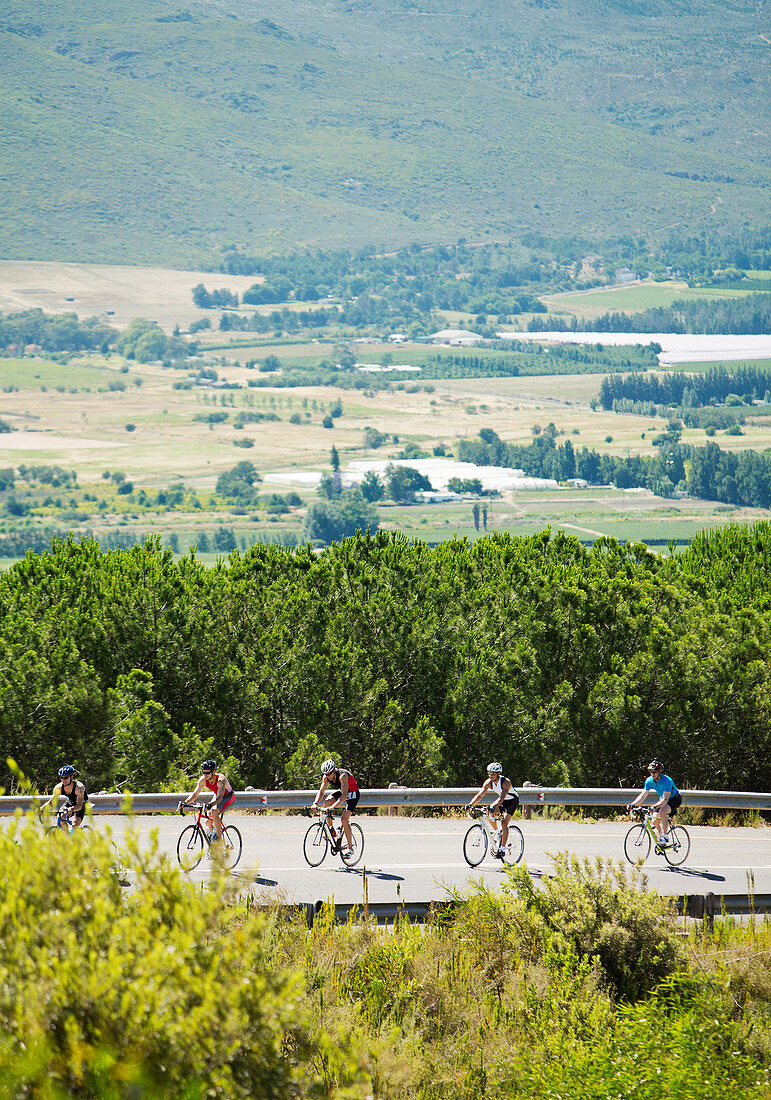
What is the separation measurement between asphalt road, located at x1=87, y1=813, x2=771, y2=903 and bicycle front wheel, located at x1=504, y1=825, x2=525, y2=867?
274 millimetres

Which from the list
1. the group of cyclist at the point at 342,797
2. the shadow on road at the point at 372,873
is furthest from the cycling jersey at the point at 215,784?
the shadow on road at the point at 372,873

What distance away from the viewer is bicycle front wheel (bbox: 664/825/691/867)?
19375mm

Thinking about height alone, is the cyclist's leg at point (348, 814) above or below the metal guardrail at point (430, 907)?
above

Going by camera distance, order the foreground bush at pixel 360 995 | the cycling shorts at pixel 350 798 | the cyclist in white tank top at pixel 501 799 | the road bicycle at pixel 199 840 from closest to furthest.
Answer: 1. the foreground bush at pixel 360 995
2. the road bicycle at pixel 199 840
3. the cycling shorts at pixel 350 798
4. the cyclist in white tank top at pixel 501 799

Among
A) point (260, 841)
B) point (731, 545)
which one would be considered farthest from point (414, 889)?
point (731, 545)

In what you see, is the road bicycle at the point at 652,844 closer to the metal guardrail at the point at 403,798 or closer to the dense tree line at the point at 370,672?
the metal guardrail at the point at 403,798

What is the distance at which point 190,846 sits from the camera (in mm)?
16922

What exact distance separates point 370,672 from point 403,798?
36.4 feet

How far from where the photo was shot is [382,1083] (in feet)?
32.6

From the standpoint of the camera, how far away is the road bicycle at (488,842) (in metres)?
18.4

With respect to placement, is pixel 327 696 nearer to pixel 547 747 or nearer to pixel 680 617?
pixel 547 747

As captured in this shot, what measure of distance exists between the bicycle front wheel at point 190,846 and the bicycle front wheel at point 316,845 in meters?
1.72

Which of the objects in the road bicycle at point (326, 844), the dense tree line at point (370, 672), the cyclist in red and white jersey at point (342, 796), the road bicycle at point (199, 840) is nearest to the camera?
the road bicycle at point (199, 840)

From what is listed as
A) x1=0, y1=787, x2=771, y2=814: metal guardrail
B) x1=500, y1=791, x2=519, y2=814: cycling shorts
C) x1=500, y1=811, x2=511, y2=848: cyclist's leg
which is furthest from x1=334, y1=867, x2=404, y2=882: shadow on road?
x1=0, y1=787, x2=771, y2=814: metal guardrail
